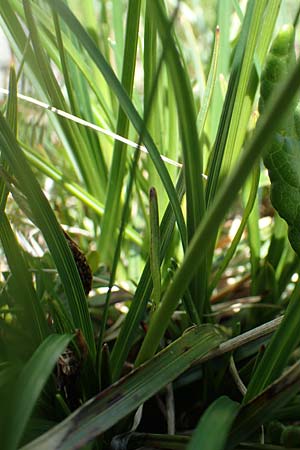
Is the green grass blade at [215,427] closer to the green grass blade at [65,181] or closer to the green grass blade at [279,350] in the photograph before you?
the green grass blade at [279,350]

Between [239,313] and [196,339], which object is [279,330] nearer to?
[196,339]

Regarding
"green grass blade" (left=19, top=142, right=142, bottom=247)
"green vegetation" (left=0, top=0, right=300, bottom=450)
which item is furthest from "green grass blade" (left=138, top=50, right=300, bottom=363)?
"green grass blade" (left=19, top=142, right=142, bottom=247)

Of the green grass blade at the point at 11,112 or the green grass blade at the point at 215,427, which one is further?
the green grass blade at the point at 11,112

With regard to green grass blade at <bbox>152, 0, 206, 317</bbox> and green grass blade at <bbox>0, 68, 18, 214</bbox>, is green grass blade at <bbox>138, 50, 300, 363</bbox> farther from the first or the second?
green grass blade at <bbox>0, 68, 18, 214</bbox>

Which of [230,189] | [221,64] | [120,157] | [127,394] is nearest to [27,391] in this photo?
[127,394]

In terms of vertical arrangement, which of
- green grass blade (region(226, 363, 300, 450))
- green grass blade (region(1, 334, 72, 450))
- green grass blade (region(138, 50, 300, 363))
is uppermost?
green grass blade (region(138, 50, 300, 363))

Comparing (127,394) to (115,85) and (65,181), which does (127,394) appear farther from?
(65,181)

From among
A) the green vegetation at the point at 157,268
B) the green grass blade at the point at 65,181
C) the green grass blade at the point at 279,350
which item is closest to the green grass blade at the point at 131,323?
the green vegetation at the point at 157,268
